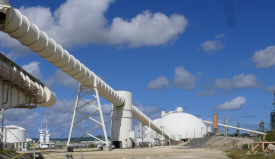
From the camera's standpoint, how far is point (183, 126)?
104438 millimetres

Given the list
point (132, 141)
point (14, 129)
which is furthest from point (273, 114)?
point (14, 129)

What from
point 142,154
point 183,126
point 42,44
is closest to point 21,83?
point 42,44

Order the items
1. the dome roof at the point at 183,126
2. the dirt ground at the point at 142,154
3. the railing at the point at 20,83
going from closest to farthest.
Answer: the railing at the point at 20,83 → the dirt ground at the point at 142,154 → the dome roof at the point at 183,126

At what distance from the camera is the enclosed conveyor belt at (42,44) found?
75.0 feet

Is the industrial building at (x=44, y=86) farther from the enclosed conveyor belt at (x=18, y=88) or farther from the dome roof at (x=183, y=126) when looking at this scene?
the dome roof at (x=183, y=126)

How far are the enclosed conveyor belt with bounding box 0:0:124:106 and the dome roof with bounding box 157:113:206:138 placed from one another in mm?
60983

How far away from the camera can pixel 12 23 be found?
23.2m

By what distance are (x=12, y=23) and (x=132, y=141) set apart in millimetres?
41336

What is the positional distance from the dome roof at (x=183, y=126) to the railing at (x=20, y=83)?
250ft

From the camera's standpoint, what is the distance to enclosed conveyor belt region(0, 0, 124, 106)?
2286 cm

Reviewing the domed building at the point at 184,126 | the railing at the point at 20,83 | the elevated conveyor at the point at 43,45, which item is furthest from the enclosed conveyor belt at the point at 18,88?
the domed building at the point at 184,126

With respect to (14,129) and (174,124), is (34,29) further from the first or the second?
(174,124)

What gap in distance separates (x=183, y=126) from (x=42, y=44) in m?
81.2

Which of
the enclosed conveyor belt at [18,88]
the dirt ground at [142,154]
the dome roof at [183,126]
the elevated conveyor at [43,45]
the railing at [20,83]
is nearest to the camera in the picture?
the elevated conveyor at [43,45]
